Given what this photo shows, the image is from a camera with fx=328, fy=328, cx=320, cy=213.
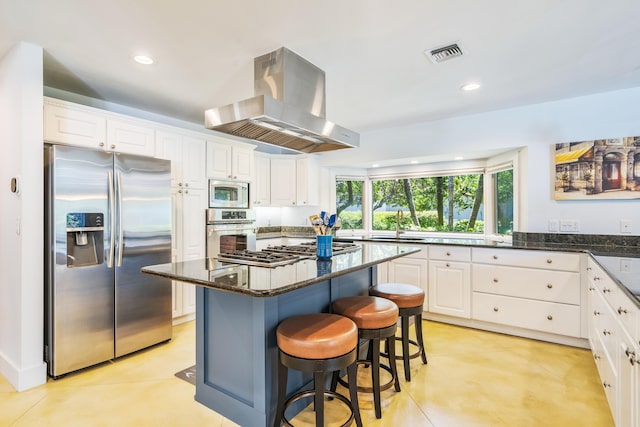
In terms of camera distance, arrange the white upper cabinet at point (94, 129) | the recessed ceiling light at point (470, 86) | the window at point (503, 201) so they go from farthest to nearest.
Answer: the window at point (503, 201) < the recessed ceiling light at point (470, 86) < the white upper cabinet at point (94, 129)

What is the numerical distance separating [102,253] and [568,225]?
4324 millimetres

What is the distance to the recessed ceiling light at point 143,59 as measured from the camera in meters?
2.41

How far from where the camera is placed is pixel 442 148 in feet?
13.2

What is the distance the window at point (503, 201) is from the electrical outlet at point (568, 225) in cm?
57

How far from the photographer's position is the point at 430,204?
478 cm

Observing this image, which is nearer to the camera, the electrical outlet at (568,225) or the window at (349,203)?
the electrical outlet at (568,225)

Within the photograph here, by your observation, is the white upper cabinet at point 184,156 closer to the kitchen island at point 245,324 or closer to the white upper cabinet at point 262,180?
the white upper cabinet at point 262,180

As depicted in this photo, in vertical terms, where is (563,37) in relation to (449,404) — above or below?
above

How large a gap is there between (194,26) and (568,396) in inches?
134

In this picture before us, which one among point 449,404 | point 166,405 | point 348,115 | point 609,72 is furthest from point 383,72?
point 166,405

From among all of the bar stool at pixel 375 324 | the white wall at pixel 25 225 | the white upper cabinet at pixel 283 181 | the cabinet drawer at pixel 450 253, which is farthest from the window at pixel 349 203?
the white wall at pixel 25 225

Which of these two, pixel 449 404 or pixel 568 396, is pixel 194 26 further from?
pixel 568 396

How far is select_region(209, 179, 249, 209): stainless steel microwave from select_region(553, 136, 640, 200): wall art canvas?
348 cm

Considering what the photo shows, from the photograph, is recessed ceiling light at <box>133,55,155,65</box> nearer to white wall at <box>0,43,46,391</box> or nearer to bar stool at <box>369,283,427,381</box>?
white wall at <box>0,43,46,391</box>
